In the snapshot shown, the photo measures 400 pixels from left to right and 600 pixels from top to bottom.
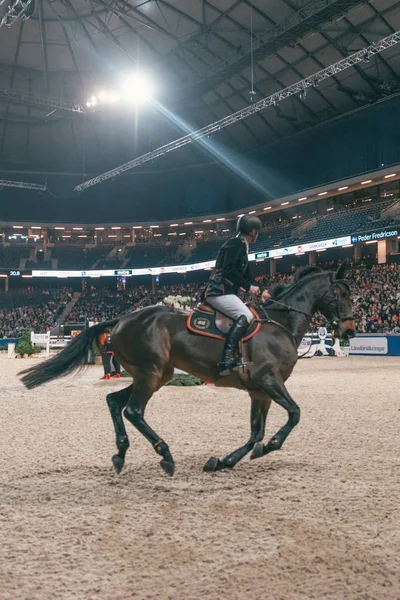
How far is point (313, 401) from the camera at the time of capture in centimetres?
1091

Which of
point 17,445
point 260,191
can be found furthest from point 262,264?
point 17,445

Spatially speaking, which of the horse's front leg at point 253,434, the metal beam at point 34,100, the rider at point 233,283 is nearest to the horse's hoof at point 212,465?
the horse's front leg at point 253,434

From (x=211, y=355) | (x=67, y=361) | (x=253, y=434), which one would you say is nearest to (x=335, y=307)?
(x=211, y=355)

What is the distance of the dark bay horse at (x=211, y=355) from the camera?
5.38 metres

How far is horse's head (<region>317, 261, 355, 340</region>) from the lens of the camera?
6098 millimetres

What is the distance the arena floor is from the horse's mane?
2.01 meters

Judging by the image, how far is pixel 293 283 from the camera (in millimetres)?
6379

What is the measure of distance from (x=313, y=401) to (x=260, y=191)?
41.2m

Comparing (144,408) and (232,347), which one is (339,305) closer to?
(232,347)

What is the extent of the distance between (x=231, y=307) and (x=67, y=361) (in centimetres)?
223

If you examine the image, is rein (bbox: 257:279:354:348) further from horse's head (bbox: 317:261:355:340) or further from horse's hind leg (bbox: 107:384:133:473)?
horse's hind leg (bbox: 107:384:133:473)

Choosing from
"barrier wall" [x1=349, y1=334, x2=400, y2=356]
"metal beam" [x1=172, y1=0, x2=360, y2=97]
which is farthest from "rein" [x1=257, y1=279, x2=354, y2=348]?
"metal beam" [x1=172, y1=0, x2=360, y2=97]

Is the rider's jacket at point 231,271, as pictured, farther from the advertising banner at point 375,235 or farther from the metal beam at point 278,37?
the advertising banner at point 375,235

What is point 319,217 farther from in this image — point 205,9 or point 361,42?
point 205,9
